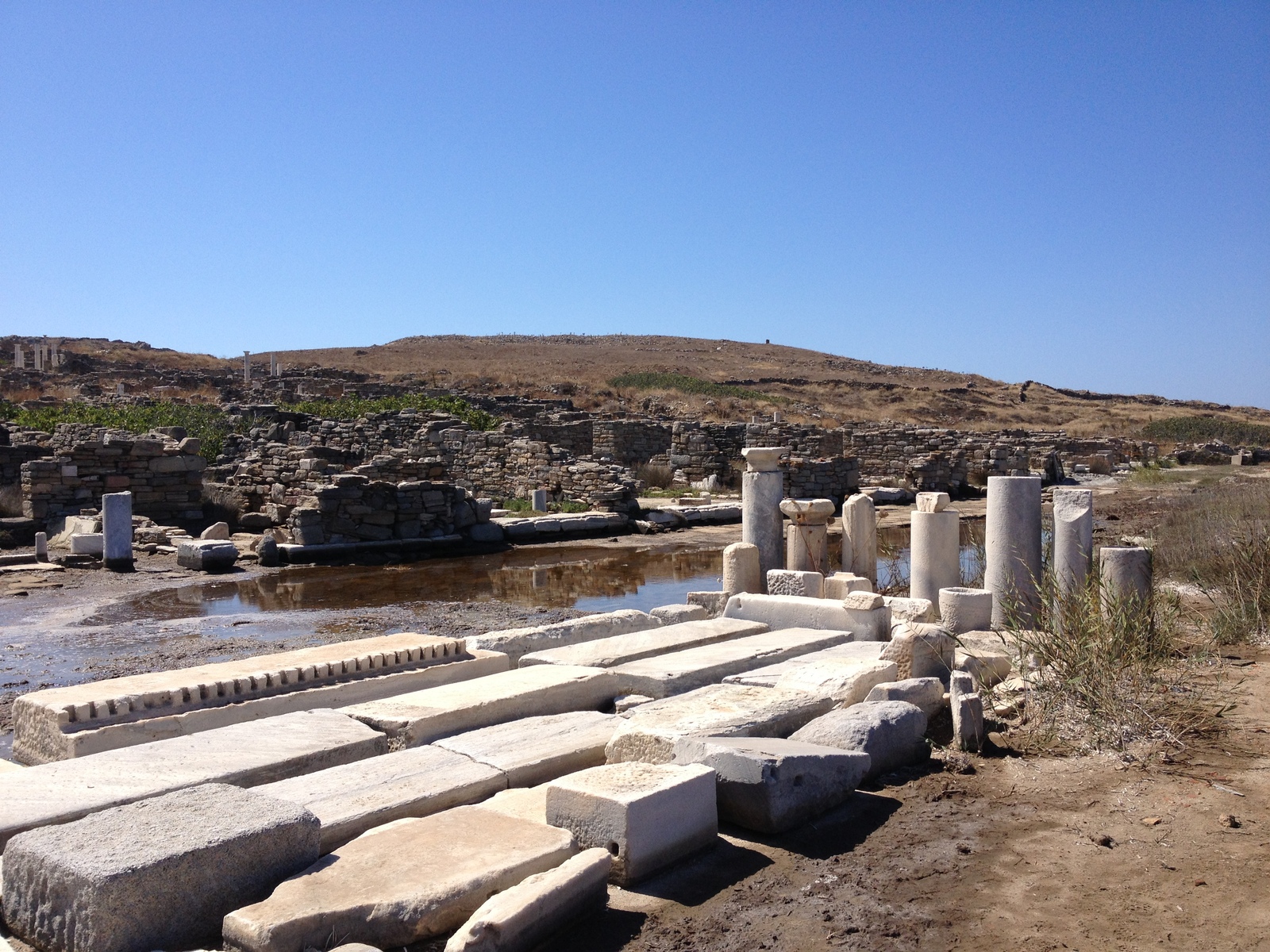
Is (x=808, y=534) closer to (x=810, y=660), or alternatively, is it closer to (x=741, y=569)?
(x=741, y=569)

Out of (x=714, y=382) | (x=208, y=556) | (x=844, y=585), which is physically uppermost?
(x=714, y=382)

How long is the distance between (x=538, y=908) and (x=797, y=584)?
19.1 feet

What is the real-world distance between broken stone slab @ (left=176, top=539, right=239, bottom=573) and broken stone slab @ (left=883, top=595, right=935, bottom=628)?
9703 mm

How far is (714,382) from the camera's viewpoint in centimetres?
5947

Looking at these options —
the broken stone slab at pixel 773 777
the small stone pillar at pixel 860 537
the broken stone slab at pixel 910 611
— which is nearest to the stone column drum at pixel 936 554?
the broken stone slab at pixel 910 611

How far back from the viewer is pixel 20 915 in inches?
131

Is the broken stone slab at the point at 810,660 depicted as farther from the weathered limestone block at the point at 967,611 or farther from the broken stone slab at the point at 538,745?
the broken stone slab at the point at 538,745

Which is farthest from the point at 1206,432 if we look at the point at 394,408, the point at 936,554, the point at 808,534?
the point at 936,554

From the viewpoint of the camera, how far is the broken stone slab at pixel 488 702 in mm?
5387

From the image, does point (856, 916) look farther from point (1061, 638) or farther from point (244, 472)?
point (244, 472)

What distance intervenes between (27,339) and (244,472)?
4195 centimetres

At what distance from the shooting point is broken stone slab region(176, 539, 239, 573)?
13859mm

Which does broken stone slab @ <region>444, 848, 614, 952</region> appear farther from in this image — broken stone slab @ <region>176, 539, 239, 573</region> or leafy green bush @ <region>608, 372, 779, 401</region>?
leafy green bush @ <region>608, 372, 779, 401</region>

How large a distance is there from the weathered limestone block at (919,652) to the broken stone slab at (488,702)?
1.84 metres
